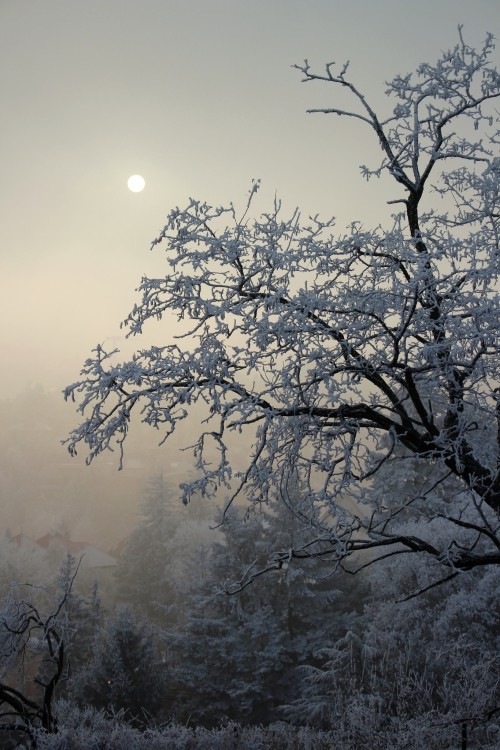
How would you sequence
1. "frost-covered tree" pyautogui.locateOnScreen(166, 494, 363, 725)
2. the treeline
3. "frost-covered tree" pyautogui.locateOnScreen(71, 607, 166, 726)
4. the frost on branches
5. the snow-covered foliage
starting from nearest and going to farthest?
the frost on branches, the snow-covered foliage, the treeline, "frost-covered tree" pyautogui.locateOnScreen(71, 607, 166, 726), "frost-covered tree" pyautogui.locateOnScreen(166, 494, 363, 725)

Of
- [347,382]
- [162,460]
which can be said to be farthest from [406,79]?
[162,460]

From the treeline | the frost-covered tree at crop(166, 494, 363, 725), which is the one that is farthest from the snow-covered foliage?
the frost-covered tree at crop(166, 494, 363, 725)

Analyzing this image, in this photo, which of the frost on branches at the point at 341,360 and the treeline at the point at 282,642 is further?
the treeline at the point at 282,642

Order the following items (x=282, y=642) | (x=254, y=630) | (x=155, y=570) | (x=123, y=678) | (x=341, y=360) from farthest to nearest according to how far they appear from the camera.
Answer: (x=155, y=570)
(x=282, y=642)
(x=254, y=630)
(x=123, y=678)
(x=341, y=360)

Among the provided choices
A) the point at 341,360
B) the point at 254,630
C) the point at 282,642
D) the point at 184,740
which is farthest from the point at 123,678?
the point at 341,360

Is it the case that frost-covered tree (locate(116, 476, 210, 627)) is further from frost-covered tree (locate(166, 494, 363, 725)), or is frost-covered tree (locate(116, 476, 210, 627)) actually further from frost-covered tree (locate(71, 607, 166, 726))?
frost-covered tree (locate(71, 607, 166, 726))

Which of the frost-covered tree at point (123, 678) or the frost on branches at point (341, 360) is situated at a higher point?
the frost on branches at point (341, 360)

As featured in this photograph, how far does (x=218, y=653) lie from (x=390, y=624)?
611cm

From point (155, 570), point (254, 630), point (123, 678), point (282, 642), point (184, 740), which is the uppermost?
point (155, 570)

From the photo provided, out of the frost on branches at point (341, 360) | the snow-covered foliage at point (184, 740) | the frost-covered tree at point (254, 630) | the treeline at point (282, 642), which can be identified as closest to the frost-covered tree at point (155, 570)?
the treeline at point (282, 642)

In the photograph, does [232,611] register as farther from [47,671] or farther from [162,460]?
[162,460]

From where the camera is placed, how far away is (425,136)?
16.1ft

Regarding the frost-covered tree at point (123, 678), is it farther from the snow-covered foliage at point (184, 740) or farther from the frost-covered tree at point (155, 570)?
the frost-covered tree at point (155, 570)

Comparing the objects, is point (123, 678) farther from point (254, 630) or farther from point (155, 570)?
point (155, 570)
